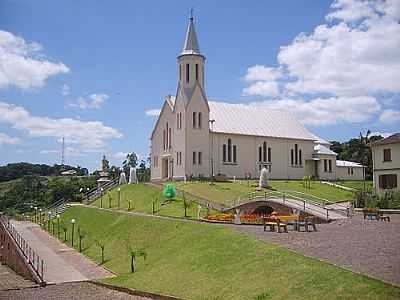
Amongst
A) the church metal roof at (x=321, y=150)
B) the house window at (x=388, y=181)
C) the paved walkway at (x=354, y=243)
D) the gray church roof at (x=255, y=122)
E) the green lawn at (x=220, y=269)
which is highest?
the gray church roof at (x=255, y=122)

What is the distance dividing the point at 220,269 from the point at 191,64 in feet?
130

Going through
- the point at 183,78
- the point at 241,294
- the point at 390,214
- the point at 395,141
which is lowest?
the point at 241,294

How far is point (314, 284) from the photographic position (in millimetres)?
14789

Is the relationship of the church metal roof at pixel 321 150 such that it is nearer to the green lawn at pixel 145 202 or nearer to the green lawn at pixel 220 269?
the green lawn at pixel 145 202

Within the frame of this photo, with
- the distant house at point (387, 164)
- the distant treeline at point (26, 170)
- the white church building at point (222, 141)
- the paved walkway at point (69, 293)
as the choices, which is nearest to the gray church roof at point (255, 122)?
the white church building at point (222, 141)

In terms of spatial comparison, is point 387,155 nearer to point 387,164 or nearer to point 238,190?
point 387,164

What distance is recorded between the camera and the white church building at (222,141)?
2145 inches

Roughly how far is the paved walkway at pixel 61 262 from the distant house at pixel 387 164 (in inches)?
949

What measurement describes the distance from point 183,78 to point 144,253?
33.9 meters

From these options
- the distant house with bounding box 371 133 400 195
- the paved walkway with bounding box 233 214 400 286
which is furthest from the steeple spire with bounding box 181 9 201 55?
the paved walkway with bounding box 233 214 400 286

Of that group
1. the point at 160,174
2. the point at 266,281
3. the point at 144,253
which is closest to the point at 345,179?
the point at 160,174

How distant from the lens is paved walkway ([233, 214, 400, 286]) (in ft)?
51.2

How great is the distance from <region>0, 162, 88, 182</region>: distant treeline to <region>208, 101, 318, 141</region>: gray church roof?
6107 cm

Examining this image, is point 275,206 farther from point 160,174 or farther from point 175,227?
point 160,174
